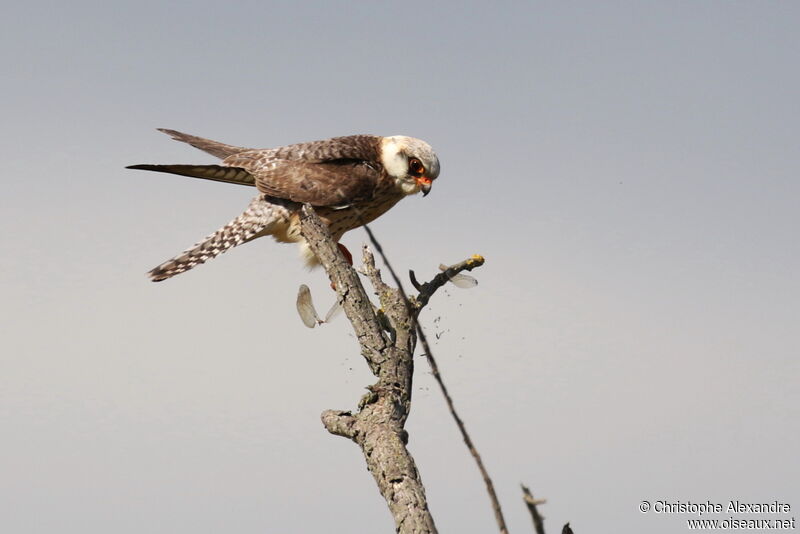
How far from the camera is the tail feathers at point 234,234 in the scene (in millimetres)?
7898

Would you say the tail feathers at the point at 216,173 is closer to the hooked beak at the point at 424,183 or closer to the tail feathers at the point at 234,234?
the tail feathers at the point at 234,234

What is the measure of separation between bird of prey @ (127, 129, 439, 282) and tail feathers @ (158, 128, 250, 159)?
0.33ft

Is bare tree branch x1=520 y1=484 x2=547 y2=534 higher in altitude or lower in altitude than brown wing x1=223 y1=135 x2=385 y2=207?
lower

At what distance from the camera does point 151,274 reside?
7.80 m

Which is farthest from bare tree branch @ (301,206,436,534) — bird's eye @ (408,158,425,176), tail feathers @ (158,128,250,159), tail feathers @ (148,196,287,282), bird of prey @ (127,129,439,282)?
tail feathers @ (158,128,250,159)

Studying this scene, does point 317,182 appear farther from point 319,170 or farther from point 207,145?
point 207,145

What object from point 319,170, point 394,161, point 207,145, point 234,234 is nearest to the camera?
point 234,234

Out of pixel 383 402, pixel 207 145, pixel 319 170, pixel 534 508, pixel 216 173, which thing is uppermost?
pixel 207 145

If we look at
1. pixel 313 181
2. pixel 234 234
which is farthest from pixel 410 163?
pixel 234 234

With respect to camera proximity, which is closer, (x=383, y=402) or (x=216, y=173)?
(x=383, y=402)

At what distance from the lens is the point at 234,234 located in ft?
26.7

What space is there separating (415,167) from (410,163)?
0.07 m

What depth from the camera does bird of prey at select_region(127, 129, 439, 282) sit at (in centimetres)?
808

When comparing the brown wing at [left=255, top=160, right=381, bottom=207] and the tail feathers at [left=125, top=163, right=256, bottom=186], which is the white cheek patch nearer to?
the brown wing at [left=255, top=160, right=381, bottom=207]
